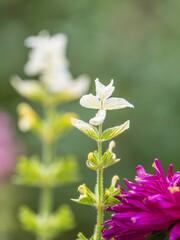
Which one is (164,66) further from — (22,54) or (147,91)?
(22,54)

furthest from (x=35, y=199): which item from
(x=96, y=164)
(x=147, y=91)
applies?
(x=96, y=164)

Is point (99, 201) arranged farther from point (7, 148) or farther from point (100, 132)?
point (7, 148)

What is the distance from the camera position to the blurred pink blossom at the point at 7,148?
2256mm

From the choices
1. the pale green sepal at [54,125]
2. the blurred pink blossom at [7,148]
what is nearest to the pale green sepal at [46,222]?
the pale green sepal at [54,125]

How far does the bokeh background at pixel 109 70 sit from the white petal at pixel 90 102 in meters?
1.69

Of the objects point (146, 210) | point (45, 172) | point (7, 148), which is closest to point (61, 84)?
point (45, 172)

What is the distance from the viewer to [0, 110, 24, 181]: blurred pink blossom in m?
2.26

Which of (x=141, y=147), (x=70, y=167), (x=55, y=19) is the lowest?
(x=70, y=167)

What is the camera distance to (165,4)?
3100 mm

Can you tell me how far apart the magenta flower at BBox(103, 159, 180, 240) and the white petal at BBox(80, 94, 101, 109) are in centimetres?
11

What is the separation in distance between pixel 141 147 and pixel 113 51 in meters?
0.70

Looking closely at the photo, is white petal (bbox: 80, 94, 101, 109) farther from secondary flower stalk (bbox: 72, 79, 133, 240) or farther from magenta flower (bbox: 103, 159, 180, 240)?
magenta flower (bbox: 103, 159, 180, 240)

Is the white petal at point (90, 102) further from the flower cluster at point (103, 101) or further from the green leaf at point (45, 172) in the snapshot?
the green leaf at point (45, 172)

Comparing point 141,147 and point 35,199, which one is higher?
point 141,147
